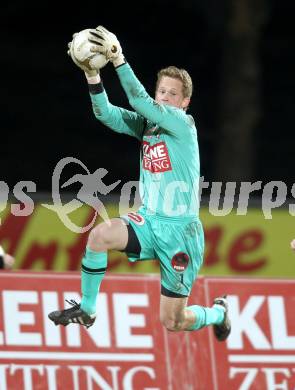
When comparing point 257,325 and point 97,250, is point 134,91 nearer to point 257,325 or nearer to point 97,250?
point 97,250

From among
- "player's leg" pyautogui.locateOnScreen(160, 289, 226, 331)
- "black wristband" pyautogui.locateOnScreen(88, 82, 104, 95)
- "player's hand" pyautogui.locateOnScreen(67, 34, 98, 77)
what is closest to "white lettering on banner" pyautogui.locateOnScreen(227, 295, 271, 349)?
"player's leg" pyautogui.locateOnScreen(160, 289, 226, 331)

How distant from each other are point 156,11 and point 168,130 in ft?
30.9

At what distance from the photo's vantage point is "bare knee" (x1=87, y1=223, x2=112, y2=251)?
8.77 meters

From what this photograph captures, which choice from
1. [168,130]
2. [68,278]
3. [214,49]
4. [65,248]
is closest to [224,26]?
[214,49]

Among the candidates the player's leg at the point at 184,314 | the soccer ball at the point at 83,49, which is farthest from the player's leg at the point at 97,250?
the soccer ball at the point at 83,49

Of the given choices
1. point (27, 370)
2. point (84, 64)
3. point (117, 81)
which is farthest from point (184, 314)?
point (117, 81)

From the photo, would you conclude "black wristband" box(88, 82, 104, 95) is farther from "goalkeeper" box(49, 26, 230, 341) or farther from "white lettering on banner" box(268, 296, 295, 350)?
"white lettering on banner" box(268, 296, 295, 350)

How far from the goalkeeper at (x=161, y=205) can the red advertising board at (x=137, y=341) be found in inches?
46.1

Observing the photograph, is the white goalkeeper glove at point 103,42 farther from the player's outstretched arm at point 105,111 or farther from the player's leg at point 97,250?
the player's leg at point 97,250

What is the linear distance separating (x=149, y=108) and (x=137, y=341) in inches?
96.1

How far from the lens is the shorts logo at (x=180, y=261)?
9062mm

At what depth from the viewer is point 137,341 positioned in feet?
34.0

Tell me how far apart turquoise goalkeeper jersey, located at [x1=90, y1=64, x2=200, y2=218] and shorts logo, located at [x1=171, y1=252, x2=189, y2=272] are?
268 millimetres

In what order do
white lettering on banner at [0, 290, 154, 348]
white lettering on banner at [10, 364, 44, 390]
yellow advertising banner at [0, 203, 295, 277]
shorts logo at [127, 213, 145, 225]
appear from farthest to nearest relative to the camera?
yellow advertising banner at [0, 203, 295, 277]
white lettering on banner at [0, 290, 154, 348]
white lettering on banner at [10, 364, 44, 390]
shorts logo at [127, 213, 145, 225]
